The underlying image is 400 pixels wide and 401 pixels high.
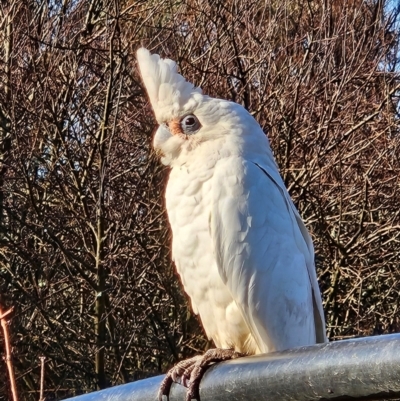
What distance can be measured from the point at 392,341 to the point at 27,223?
5.95 metres

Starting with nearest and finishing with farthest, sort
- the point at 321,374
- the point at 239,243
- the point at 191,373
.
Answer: the point at 321,374 → the point at 191,373 → the point at 239,243

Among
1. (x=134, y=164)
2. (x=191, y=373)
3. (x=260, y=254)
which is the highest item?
(x=134, y=164)

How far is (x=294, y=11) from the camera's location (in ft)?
29.5

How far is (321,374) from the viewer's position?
1.49 metres

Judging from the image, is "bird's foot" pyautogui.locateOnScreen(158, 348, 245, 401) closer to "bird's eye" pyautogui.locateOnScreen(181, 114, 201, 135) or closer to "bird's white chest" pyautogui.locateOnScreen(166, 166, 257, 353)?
"bird's white chest" pyautogui.locateOnScreen(166, 166, 257, 353)

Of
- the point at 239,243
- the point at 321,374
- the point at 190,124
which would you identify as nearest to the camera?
the point at 321,374

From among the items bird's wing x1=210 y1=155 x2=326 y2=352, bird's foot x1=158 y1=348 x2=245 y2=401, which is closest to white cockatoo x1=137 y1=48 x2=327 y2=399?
bird's wing x1=210 y1=155 x2=326 y2=352

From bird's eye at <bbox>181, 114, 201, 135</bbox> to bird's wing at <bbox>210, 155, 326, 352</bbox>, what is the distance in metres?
0.29

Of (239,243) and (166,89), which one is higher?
(166,89)

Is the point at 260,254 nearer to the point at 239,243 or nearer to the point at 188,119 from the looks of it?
the point at 239,243

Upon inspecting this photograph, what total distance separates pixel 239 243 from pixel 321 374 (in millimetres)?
1807

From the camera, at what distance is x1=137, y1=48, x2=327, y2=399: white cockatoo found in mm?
3299

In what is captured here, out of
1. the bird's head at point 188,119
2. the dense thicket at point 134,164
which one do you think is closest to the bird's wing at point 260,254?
the bird's head at point 188,119

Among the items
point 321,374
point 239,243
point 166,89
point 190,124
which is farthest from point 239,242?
point 321,374
